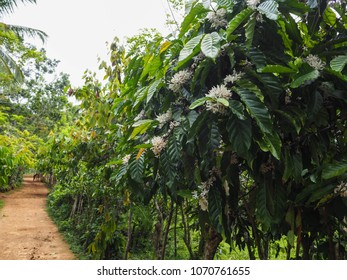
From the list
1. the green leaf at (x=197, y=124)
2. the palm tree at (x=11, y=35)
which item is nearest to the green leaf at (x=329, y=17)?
the green leaf at (x=197, y=124)

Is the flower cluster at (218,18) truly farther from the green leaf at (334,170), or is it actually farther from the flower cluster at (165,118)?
the green leaf at (334,170)

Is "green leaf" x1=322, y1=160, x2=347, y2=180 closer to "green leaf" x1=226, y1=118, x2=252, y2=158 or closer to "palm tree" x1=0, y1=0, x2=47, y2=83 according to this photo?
"green leaf" x1=226, y1=118, x2=252, y2=158

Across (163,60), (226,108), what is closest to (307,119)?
(226,108)

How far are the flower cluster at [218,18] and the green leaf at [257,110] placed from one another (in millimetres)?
346

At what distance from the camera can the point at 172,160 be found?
3.76ft

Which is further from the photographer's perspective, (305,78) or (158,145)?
(158,145)

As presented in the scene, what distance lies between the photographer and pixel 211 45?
1.04m

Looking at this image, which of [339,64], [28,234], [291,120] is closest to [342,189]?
[291,120]

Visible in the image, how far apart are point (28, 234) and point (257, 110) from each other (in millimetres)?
7438

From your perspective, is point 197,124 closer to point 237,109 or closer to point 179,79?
point 237,109

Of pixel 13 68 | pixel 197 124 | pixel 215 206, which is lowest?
pixel 215 206

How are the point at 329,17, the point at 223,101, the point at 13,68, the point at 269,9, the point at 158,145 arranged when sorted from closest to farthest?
the point at 223,101
the point at 269,9
the point at 158,145
the point at 329,17
the point at 13,68

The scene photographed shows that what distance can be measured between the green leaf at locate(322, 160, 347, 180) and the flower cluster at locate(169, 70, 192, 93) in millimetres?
597

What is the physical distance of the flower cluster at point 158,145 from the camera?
1228 mm
